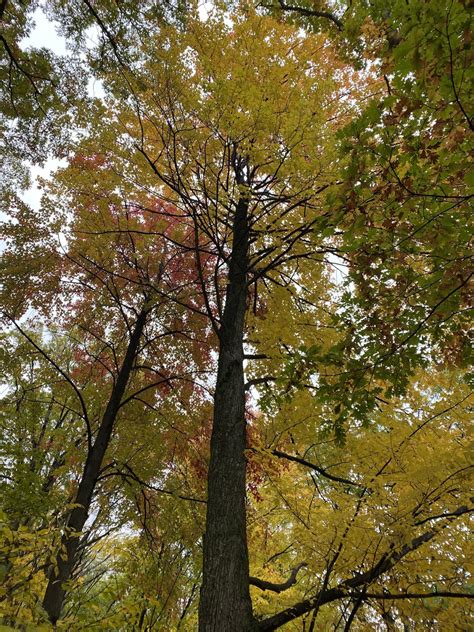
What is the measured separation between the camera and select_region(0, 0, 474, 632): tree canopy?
5.59 ft

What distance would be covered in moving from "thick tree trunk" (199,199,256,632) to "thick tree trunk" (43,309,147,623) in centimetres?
168

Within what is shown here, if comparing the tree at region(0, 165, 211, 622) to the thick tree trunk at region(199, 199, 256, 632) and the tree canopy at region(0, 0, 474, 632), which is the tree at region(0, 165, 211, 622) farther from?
the thick tree trunk at region(199, 199, 256, 632)

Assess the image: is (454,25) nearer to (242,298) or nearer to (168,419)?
(242,298)

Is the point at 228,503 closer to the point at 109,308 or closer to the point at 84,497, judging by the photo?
the point at 84,497

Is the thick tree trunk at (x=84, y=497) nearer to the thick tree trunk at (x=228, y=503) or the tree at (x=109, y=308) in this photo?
the tree at (x=109, y=308)

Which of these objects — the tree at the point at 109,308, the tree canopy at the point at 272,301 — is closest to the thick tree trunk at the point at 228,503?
the tree canopy at the point at 272,301

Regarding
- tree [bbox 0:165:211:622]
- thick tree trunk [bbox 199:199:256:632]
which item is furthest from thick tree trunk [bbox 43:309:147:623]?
thick tree trunk [bbox 199:199:256:632]

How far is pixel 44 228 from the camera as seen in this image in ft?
17.1

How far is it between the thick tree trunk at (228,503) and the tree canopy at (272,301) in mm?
16

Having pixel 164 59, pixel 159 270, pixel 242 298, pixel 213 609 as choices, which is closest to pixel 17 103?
pixel 164 59

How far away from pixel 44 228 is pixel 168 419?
134 inches

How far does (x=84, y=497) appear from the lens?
172 inches

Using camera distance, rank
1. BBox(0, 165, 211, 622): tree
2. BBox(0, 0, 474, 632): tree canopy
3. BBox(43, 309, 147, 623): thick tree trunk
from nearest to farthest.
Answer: BBox(0, 0, 474, 632): tree canopy < BBox(43, 309, 147, 623): thick tree trunk < BBox(0, 165, 211, 622): tree

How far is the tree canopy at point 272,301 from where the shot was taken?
1.71 metres
